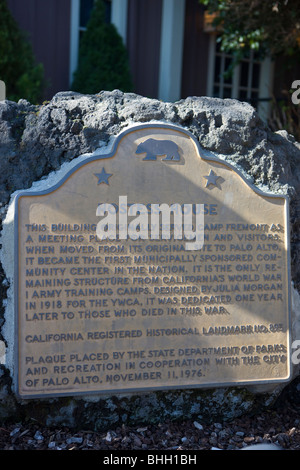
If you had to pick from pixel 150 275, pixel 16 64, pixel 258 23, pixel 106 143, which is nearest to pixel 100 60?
pixel 16 64

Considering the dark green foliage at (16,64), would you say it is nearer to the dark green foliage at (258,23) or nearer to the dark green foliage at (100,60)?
the dark green foliage at (100,60)

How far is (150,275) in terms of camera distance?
2943 mm

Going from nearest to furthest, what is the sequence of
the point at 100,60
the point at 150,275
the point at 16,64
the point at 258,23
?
the point at 150,275 → the point at 16,64 → the point at 258,23 → the point at 100,60

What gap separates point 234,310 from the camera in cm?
305

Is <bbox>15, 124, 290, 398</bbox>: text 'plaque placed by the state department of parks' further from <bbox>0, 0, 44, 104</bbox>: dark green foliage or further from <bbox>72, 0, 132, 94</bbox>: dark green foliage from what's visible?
<bbox>72, 0, 132, 94</bbox>: dark green foliage

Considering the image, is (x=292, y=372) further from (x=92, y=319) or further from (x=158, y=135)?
(x=158, y=135)

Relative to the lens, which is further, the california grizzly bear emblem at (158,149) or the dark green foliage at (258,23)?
the dark green foliage at (258,23)

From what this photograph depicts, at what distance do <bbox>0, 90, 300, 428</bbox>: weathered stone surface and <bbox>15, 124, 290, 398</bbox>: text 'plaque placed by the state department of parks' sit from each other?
12 centimetres

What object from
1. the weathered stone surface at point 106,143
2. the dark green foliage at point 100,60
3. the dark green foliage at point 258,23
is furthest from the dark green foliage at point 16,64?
the weathered stone surface at point 106,143

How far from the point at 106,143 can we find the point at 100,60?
14.5ft

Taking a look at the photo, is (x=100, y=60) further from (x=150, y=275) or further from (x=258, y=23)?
(x=150, y=275)

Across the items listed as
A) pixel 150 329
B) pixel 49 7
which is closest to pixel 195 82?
pixel 49 7

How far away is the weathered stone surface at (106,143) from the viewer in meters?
2.92

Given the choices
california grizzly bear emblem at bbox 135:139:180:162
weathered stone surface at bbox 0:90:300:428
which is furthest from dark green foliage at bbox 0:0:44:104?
california grizzly bear emblem at bbox 135:139:180:162
